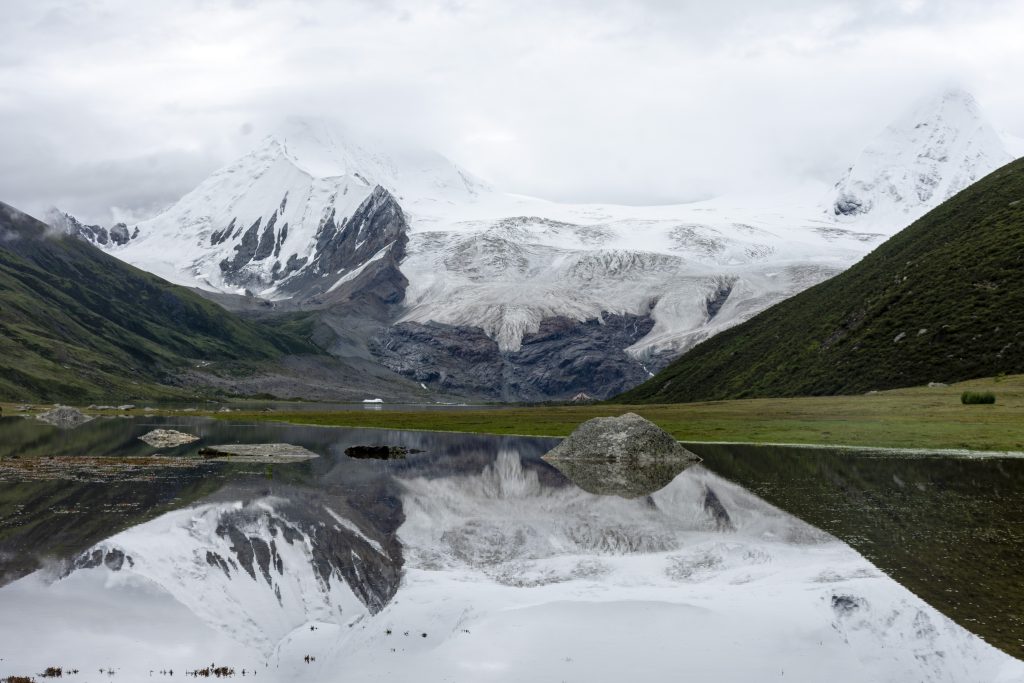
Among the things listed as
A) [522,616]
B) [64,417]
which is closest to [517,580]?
[522,616]

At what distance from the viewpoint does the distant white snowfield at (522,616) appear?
16.8 metres

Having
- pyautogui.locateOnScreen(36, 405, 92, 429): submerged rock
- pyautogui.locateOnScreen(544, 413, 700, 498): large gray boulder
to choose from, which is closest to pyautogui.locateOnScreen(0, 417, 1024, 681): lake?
pyautogui.locateOnScreen(544, 413, 700, 498): large gray boulder

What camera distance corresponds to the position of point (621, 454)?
5984cm

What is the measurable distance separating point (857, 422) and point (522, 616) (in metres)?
59.8

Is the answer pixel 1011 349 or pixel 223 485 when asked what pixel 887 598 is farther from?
pixel 1011 349

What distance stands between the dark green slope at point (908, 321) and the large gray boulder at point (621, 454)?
52.7 metres

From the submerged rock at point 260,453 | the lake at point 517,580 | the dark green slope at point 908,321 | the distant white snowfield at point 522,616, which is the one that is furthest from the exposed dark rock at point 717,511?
the dark green slope at point 908,321

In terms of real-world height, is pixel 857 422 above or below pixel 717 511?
above

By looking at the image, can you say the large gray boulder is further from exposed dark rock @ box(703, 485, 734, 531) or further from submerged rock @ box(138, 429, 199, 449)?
submerged rock @ box(138, 429, 199, 449)

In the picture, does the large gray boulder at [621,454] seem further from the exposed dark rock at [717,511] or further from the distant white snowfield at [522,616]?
the distant white snowfield at [522,616]

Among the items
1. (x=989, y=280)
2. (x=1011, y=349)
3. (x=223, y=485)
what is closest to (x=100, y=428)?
(x=223, y=485)

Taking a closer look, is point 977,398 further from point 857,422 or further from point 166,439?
point 166,439

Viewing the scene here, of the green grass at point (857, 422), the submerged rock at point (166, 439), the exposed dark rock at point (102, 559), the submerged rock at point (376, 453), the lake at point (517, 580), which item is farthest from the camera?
the submerged rock at point (166, 439)

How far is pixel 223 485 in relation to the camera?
1656 inches
